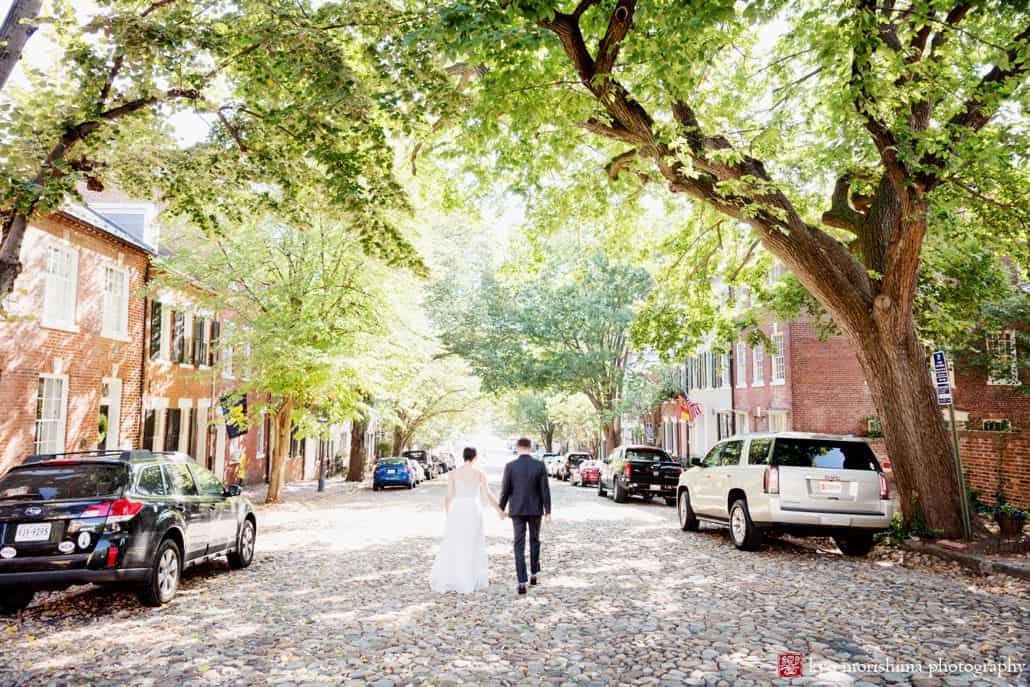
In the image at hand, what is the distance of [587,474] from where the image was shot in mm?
34156

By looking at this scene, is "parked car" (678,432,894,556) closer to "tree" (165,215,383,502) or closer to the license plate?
the license plate

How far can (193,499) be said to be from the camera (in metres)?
9.23

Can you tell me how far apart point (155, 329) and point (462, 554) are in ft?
57.2

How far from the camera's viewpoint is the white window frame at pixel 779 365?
29.7 m

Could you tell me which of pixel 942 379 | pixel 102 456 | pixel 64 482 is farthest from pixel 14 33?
pixel 942 379

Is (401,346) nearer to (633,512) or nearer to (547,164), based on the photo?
(633,512)

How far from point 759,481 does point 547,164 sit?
6406mm

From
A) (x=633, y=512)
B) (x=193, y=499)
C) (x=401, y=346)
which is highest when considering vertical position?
(x=401, y=346)

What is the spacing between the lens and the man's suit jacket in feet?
29.5

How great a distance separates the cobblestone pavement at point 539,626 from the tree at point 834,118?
396 centimetres

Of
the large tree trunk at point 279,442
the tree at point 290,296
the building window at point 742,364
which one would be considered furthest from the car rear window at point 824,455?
the building window at point 742,364

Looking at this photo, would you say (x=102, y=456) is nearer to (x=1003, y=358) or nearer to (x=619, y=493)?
(x=619, y=493)

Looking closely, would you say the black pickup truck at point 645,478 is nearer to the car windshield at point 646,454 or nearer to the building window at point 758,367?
the car windshield at point 646,454

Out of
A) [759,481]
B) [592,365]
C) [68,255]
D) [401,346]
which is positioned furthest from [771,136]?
[592,365]
